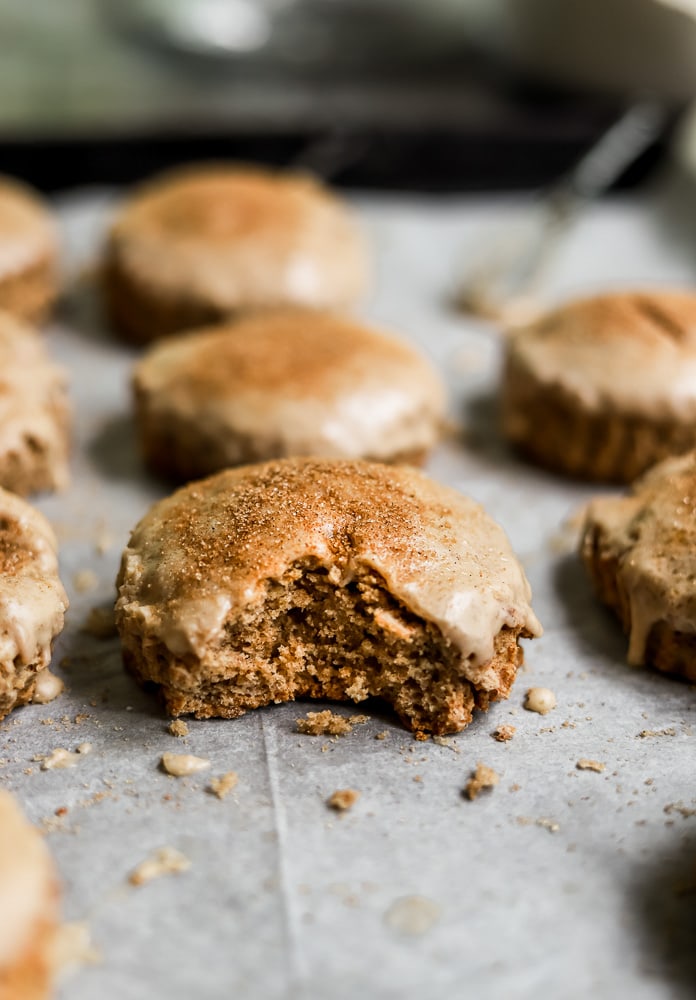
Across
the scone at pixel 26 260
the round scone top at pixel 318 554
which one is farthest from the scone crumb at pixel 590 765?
the scone at pixel 26 260

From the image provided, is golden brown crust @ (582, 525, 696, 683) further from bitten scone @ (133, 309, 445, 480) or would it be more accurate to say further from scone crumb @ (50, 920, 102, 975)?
scone crumb @ (50, 920, 102, 975)

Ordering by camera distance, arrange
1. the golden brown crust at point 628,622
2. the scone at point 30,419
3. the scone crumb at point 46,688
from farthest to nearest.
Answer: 1. the scone at point 30,419
2. the golden brown crust at point 628,622
3. the scone crumb at point 46,688

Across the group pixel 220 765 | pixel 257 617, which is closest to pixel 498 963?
pixel 220 765

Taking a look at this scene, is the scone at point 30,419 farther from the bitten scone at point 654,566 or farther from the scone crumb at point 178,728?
the bitten scone at point 654,566

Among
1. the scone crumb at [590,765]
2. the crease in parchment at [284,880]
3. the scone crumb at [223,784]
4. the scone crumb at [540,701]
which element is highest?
the scone crumb at [590,765]

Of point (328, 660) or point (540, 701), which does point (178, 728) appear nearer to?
point (328, 660)

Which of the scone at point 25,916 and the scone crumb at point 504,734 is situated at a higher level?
the scone crumb at point 504,734

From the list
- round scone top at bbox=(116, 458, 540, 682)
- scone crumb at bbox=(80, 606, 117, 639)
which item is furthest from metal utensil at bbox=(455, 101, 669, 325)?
scone crumb at bbox=(80, 606, 117, 639)
